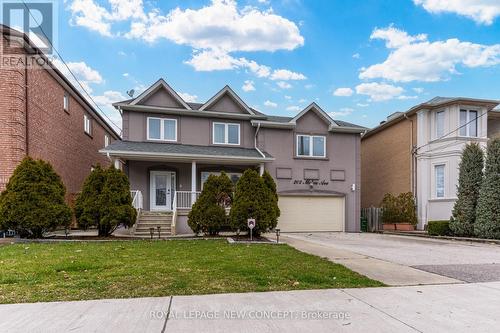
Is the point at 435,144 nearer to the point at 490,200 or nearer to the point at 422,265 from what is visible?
the point at 490,200

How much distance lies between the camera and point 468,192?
14086mm

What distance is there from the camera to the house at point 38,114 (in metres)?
12.0

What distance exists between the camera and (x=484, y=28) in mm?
15750

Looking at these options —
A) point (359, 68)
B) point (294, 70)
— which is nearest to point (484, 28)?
point (359, 68)

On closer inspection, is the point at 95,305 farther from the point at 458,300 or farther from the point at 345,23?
the point at 345,23

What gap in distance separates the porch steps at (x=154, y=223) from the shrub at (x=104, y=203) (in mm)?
1668

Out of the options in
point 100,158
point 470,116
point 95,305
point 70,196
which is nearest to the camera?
point 95,305

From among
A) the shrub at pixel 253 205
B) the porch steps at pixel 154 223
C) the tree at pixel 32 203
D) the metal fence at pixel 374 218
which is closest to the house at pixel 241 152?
the porch steps at pixel 154 223

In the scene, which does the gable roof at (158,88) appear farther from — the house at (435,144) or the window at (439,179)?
the window at (439,179)

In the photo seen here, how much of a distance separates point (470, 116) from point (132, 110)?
17.1 meters

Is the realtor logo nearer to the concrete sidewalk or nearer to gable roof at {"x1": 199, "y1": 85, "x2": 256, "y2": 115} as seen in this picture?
gable roof at {"x1": 199, "y1": 85, "x2": 256, "y2": 115}

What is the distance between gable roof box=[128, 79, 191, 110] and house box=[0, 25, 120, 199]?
320 centimetres

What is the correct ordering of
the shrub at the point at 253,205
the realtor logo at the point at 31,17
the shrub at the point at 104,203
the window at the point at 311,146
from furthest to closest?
the window at the point at 311,146 → the shrub at the point at 253,205 → the realtor logo at the point at 31,17 → the shrub at the point at 104,203

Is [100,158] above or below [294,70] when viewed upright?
below
